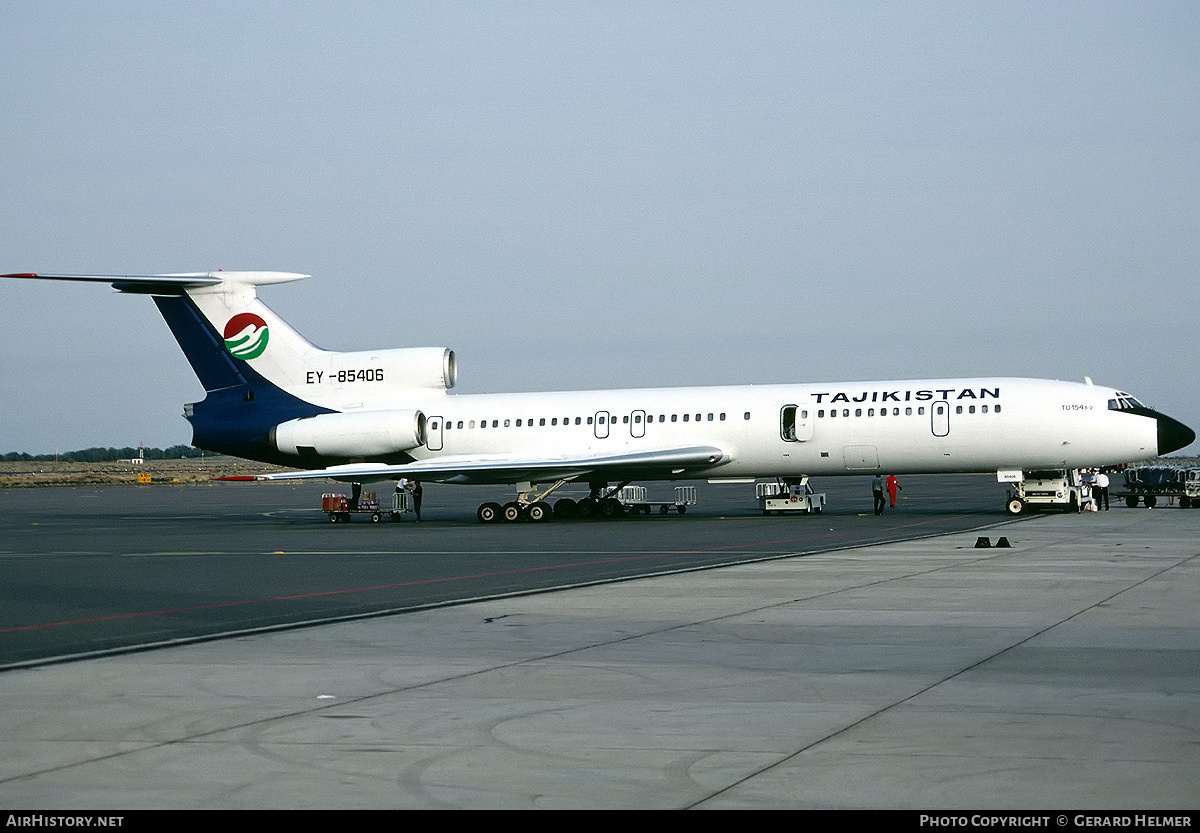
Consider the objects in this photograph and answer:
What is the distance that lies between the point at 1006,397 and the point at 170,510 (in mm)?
33080

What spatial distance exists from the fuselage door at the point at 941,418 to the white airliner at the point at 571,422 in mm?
39

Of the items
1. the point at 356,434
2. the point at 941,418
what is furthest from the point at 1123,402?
the point at 356,434

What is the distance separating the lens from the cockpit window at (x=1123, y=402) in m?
36.4

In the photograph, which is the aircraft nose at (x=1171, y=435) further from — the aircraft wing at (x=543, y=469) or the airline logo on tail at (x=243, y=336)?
the airline logo on tail at (x=243, y=336)

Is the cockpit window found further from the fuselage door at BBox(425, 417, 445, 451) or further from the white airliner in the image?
the fuselage door at BBox(425, 417, 445, 451)

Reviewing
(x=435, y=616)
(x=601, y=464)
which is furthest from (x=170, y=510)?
(x=435, y=616)

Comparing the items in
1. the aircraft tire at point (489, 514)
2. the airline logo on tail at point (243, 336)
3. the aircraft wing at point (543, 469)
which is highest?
the airline logo on tail at point (243, 336)

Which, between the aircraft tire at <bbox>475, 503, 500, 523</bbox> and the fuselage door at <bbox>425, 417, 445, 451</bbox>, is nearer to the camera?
the aircraft tire at <bbox>475, 503, 500, 523</bbox>

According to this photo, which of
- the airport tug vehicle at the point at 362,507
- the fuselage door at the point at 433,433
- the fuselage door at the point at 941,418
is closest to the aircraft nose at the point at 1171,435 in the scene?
→ the fuselage door at the point at 941,418

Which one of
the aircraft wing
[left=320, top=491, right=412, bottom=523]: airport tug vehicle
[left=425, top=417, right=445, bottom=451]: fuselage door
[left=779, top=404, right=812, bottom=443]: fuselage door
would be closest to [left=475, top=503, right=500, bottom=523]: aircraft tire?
the aircraft wing

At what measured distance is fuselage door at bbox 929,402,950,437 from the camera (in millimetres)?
36606

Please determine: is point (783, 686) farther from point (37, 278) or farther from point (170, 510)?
point (170, 510)

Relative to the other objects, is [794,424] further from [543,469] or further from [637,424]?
[543,469]

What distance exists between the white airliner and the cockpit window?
0.05m
